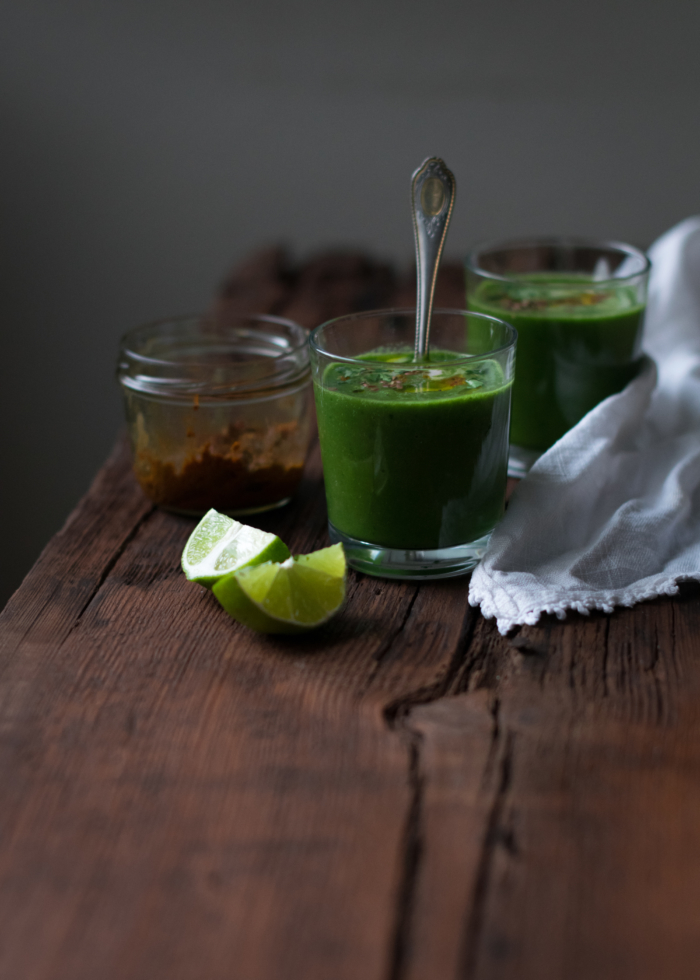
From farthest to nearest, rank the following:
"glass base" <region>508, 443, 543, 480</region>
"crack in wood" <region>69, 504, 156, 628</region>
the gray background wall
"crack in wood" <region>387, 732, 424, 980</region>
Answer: the gray background wall < "glass base" <region>508, 443, 543, 480</region> < "crack in wood" <region>69, 504, 156, 628</region> < "crack in wood" <region>387, 732, 424, 980</region>

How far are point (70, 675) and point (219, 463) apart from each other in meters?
0.43

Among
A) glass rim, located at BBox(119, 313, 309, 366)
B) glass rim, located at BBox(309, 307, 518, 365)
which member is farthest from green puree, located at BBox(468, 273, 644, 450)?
glass rim, located at BBox(119, 313, 309, 366)

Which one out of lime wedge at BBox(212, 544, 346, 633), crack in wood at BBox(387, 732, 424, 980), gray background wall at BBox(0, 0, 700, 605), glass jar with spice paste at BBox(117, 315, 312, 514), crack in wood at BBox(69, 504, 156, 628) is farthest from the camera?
gray background wall at BBox(0, 0, 700, 605)

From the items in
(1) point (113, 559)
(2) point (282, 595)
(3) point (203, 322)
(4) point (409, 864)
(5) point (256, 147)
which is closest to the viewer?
(4) point (409, 864)

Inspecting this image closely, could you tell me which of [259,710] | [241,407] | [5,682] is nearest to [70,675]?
[5,682]

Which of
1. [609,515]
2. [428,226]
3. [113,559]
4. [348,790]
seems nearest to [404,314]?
[428,226]

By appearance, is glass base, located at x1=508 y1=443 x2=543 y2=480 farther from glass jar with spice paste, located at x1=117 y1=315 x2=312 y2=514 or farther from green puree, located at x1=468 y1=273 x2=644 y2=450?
glass jar with spice paste, located at x1=117 y1=315 x2=312 y2=514

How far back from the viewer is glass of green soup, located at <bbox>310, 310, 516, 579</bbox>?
1112 mm

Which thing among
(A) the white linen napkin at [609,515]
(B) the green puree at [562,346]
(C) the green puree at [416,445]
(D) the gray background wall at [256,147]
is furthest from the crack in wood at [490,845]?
(D) the gray background wall at [256,147]

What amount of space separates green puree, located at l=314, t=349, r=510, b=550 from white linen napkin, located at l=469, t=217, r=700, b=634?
0.24 feet

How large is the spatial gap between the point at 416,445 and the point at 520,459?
415mm

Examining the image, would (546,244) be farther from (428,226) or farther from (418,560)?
(418,560)

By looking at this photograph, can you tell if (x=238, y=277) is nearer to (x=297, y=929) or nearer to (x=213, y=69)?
(x=213, y=69)

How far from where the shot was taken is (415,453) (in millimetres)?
1119
